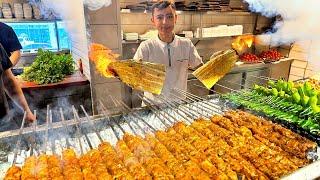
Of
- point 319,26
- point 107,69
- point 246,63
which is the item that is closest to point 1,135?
point 107,69

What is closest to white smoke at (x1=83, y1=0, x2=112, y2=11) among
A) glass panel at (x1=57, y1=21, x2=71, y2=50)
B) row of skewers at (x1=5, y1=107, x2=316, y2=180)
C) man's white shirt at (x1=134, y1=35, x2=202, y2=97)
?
man's white shirt at (x1=134, y1=35, x2=202, y2=97)

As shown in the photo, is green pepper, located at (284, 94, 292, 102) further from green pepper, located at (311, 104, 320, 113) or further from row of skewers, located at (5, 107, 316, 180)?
row of skewers, located at (5, 107, 316, 180)

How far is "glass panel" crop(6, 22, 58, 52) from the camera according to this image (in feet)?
20.0

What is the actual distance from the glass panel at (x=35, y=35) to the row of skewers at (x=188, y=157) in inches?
223

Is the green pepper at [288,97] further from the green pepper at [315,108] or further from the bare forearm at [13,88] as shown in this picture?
the bare forearm at [13,88]

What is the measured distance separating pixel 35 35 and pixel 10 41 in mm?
2660

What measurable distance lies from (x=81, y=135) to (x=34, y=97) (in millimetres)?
3089

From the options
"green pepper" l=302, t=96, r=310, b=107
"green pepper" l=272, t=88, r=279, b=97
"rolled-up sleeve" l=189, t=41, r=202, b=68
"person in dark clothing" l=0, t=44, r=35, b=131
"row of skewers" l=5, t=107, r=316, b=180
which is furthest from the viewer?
"rolled-up sleeve" l=189, t=41, r=202, b=68

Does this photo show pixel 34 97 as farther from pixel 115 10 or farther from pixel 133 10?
pixel 133 10

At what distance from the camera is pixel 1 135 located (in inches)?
70.4

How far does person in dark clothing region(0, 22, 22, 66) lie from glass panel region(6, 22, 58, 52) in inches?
93.1

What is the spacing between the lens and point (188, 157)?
1.80 meters

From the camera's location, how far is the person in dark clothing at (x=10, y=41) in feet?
12.6

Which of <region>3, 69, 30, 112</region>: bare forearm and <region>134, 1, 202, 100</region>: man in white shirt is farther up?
<region>134, 1, 202, 100</region>: man in white shirt
